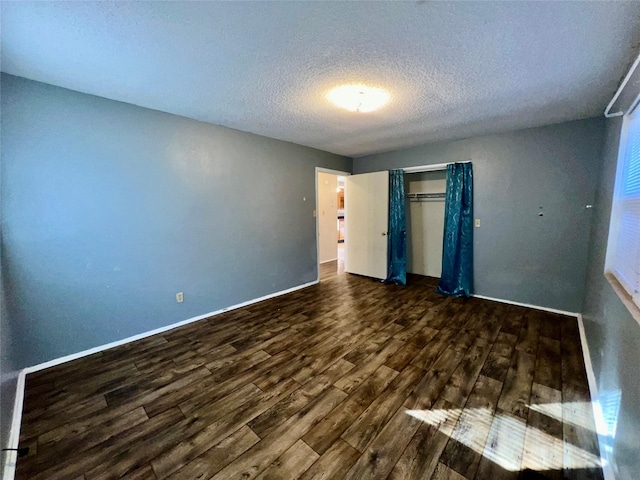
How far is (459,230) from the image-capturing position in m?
3.79

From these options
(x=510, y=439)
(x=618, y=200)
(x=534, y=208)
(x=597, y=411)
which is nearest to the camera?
(x=510, y=439)

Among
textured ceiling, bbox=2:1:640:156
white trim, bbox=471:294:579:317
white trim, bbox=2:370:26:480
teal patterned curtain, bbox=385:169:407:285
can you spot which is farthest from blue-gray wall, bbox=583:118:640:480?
white trim, bbox=2:370:26:480

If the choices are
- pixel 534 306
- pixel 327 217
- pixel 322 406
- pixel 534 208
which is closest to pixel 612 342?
pixel 322 406

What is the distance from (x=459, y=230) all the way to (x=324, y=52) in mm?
3178

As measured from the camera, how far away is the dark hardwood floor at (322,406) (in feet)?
4.46

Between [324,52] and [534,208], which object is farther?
[534,208]

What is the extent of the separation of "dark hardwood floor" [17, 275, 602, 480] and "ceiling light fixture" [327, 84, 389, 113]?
2.37 metres

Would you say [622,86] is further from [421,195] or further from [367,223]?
[367,223]

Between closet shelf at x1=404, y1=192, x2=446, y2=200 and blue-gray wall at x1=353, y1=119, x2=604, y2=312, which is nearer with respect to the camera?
blue-gray wall at x1=353, y1=119, x2=604, y2=312

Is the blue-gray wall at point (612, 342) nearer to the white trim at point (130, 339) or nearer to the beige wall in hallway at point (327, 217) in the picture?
the white trim at point (130, 339)

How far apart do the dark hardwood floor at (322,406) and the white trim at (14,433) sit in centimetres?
4

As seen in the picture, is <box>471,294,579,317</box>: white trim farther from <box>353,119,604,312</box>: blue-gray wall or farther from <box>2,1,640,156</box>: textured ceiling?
Answer: <box>2,1,640,156</box>: textured ceiling

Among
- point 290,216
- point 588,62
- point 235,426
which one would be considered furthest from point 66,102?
point 588,62

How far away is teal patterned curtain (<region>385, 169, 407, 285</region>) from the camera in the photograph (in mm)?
4418
